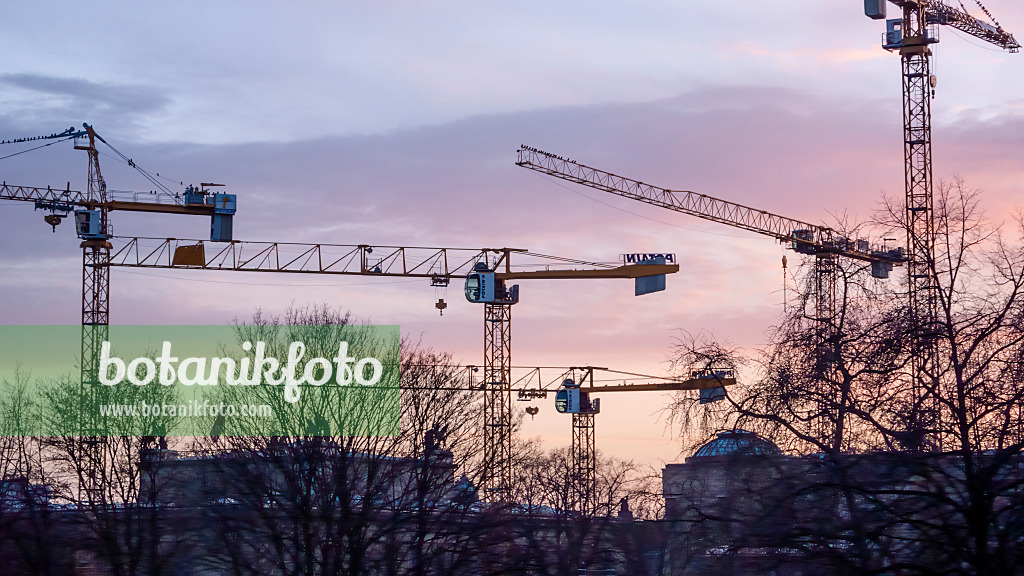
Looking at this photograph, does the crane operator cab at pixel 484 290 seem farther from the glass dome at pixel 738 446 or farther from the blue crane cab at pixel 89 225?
the glass dome at pixel 738 446

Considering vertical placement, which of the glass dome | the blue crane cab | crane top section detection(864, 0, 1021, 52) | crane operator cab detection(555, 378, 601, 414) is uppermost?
crane top section detection(864, 0, 1021, 52)

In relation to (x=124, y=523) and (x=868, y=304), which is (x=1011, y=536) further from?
(x=868, y=304)

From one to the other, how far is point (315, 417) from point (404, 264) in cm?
4533

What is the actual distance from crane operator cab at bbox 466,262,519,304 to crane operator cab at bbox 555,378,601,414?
12.5 metres

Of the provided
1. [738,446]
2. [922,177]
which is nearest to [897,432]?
[738,446]

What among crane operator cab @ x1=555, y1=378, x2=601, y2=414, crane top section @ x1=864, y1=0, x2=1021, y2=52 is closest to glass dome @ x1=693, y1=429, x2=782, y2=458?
crane top section @ x1=864, y1=0, x2=1021, y2=52

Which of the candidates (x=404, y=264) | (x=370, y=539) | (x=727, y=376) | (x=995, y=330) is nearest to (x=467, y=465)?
(x=727, y=376)

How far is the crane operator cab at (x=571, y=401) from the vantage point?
325ft

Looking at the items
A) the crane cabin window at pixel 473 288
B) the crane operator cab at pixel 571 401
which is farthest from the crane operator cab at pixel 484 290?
the crane operator cab at pixel 571 401

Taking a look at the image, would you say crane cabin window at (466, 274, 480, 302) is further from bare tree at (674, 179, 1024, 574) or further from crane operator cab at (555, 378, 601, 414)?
bare tree at (674, 179, 1024, 574)

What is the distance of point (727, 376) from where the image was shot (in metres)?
30.9

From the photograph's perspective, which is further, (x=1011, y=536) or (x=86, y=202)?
(x=86, y=202)

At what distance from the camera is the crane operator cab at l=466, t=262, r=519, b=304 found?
289 ft

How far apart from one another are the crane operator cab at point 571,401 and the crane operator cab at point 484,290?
1255 cm
